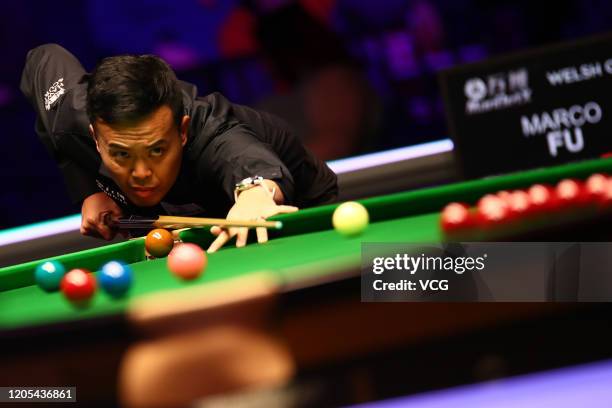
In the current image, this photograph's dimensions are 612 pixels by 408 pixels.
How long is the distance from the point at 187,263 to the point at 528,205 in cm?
85

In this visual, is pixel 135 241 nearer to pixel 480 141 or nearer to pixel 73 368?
pixel 73 368

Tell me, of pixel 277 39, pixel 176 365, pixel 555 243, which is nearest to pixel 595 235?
pixel 555 243

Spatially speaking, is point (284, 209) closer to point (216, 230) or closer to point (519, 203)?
point (216, 230)

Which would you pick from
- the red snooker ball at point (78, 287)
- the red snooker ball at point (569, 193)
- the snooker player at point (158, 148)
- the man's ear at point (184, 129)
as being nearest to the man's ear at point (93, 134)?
the snooker player at point (158, 148)

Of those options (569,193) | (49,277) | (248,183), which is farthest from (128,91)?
(569,193)

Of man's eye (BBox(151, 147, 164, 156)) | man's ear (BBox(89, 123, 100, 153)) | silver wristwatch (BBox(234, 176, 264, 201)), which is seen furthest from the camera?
man's ear (BBox(89, 123, 100, 153))

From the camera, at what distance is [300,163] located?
321cm

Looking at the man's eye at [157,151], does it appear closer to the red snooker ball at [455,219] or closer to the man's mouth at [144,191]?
the man's mouth at [144,191]

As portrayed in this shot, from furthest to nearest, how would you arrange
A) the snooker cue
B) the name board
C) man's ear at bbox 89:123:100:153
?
the name board → man's ear at bbox 89:123:100:153 → the snooker cue

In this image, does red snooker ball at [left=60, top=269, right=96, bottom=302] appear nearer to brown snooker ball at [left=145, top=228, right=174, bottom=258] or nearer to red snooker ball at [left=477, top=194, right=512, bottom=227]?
brown snooker ball at [left=145, top=228, right=174, bottom=258]

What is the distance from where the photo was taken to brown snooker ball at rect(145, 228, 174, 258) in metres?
2.38

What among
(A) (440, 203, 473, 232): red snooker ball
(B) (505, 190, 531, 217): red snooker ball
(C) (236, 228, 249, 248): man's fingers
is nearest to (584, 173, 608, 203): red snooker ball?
(B) (505, 190, 531, 217): red snooker ball

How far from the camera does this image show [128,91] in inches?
101

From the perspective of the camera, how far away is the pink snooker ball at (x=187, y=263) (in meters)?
1.97
